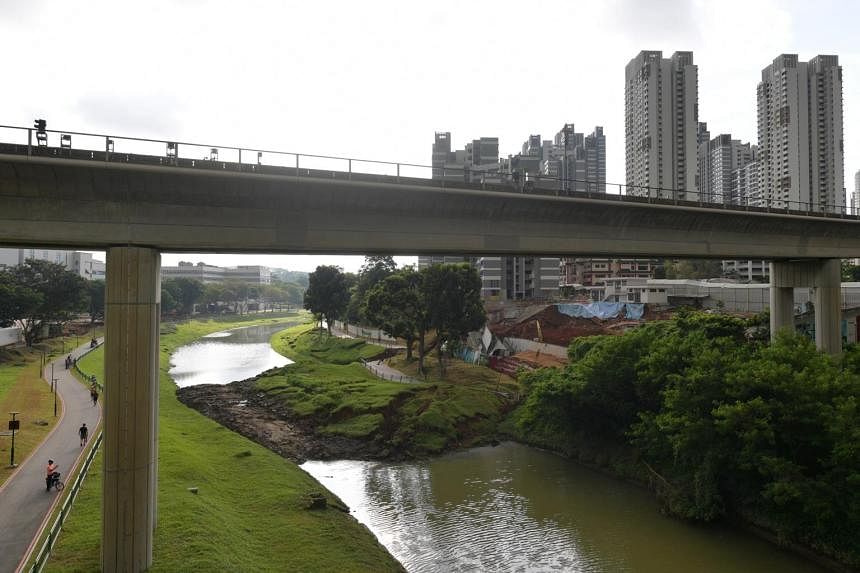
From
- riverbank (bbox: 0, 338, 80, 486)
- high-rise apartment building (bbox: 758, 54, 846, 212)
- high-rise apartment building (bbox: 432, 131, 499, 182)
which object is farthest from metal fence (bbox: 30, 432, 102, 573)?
high-rise apartment building (bbox: 758, 54, 846, 212)

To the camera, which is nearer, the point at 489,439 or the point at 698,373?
the point at 698,373

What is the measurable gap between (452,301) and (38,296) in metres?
43.2

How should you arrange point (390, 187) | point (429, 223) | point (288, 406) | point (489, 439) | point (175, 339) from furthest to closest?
point (175, 339)
point (288, 406)
point (489, 439)
point (429, 223)
point (390, 187)

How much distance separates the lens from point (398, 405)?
38.5m

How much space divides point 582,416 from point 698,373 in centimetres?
949

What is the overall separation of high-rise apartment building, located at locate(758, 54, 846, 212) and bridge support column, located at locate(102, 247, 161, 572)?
103 m

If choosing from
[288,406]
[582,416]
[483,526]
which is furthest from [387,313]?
[483,526]

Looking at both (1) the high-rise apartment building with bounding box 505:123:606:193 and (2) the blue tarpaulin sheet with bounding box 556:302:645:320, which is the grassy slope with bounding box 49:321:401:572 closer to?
(2) the blue tarpaulin sheet with bounding box 556:302:645:320

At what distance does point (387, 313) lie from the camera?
53125 mm

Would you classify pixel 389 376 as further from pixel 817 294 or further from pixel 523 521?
pixel 817 294

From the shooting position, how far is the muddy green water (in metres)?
19.0

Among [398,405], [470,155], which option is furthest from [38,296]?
[470,155]

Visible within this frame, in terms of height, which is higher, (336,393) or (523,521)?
(336,393)

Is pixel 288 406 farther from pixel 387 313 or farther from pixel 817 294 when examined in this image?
pixel 817 294
